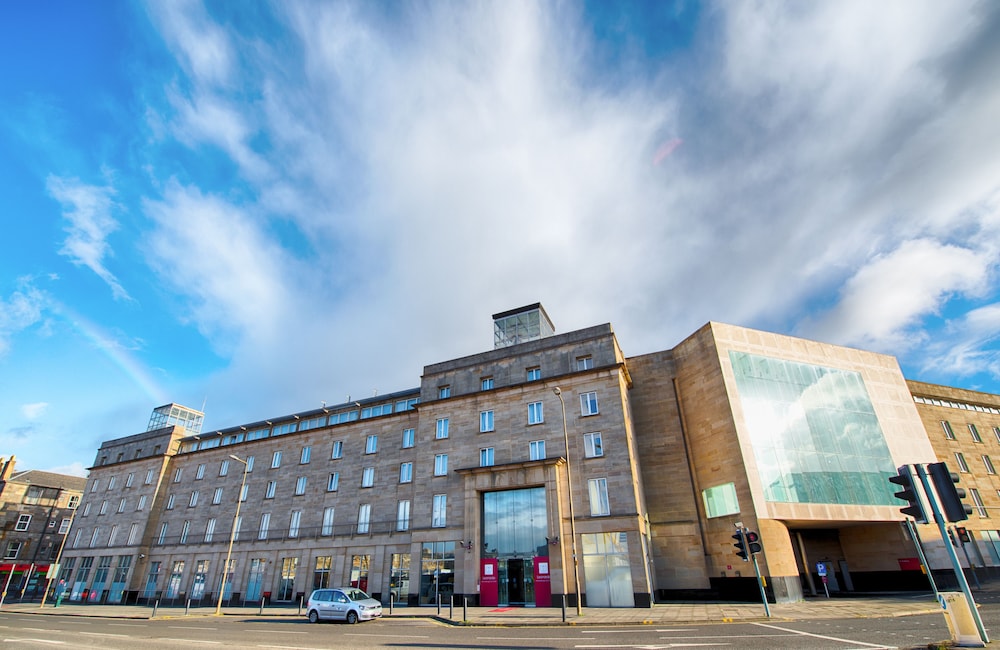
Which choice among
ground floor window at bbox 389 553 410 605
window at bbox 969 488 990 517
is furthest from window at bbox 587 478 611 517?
window at bbox 969 488 990 517

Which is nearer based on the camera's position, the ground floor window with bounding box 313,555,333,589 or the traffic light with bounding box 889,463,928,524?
the traffic light with bounding box 889,463,928,524

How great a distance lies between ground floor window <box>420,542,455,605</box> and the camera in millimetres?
31266

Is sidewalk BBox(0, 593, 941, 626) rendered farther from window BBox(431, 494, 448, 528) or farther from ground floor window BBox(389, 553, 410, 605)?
ground floor window BBox(389, 553, 410, 605)

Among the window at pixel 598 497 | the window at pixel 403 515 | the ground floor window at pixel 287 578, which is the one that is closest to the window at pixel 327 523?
the ground floor window at pixel 287 578

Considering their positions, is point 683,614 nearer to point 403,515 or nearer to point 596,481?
point 596,481

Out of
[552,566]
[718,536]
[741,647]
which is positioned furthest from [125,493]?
[741,647]

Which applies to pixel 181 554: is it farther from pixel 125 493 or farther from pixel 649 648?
pixel 649 648

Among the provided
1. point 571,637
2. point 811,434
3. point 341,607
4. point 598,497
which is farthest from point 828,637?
point 811,434

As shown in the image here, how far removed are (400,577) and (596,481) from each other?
54.0 ft

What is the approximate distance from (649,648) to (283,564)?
121 feet

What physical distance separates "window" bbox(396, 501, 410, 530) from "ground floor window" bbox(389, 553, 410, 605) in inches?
75.6

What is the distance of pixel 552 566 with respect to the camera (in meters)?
28.2

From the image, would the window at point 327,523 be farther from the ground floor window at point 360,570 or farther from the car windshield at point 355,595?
the car windshield at point 355,595

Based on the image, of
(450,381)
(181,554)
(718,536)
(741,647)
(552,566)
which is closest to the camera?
(741,647)
